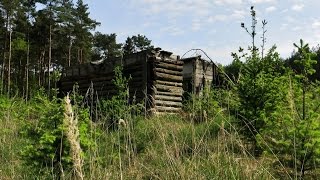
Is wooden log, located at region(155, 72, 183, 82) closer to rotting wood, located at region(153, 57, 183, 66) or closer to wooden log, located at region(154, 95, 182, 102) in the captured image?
rotting wood, located at region(153, 57, 183, 66)

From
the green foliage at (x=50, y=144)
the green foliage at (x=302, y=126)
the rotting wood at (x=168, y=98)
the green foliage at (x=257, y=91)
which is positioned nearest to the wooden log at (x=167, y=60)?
the rotting wood at (x=168, y=98)

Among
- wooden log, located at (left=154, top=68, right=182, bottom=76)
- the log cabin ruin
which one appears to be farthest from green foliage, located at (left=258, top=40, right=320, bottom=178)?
wooden log, located at (left=154, top=68, right=182, bottom=76)

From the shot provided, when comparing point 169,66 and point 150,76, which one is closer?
point 150,76

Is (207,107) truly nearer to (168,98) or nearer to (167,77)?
(168,98)

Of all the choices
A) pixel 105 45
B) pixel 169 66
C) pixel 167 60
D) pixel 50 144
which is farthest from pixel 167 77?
pixel 105 45

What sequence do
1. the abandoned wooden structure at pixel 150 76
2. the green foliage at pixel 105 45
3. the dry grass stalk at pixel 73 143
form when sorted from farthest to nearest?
the green foliage at pixel 105 45 < the abandoned wooden structure at pixel 150 76 < the dry grass stalk at pixel 73 143

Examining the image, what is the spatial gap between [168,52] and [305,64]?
9.90m

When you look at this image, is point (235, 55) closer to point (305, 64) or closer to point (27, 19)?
point (305, 64)

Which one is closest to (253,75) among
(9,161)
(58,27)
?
(9,161)

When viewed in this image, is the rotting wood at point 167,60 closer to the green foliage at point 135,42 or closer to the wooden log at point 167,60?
the wooden log at point 167,60

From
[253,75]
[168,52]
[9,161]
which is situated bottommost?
[9,161]

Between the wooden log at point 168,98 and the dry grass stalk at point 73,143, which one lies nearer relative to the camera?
the dry grass stalk at point 73,143

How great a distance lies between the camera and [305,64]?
15.1 ft

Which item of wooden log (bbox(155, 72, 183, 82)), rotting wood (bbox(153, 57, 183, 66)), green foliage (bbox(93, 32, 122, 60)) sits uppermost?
green foliage (bbox(93, 32, 122, 60))
